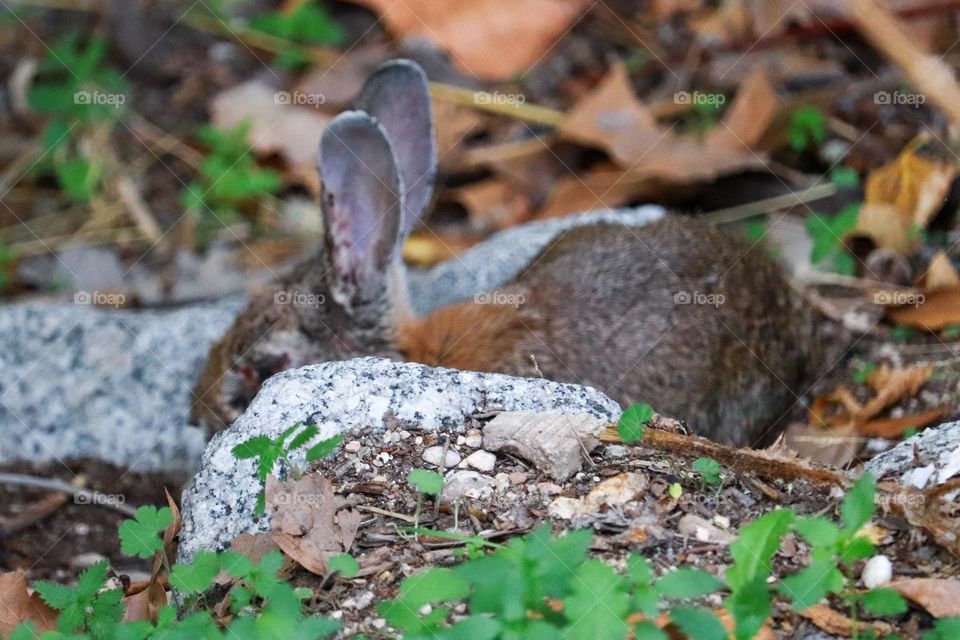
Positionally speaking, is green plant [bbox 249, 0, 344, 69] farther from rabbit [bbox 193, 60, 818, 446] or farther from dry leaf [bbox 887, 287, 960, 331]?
dry leaf [bbox 887, 287, 960, 331]

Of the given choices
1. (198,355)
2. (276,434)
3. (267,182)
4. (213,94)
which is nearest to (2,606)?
(276,434)

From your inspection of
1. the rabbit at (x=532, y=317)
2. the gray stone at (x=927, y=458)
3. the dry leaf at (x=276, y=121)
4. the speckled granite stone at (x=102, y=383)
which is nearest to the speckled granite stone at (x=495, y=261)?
the rabbit at (x=532, y=317)

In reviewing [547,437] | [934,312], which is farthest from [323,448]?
[934,312]

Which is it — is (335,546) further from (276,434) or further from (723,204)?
(723,204)

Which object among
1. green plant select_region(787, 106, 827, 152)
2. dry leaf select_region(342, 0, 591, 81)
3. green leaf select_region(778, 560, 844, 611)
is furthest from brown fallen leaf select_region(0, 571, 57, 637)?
dry leaf select_region(342, 0, 591, 81)

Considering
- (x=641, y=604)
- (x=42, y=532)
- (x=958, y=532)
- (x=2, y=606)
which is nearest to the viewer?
(x=641, y=604)
